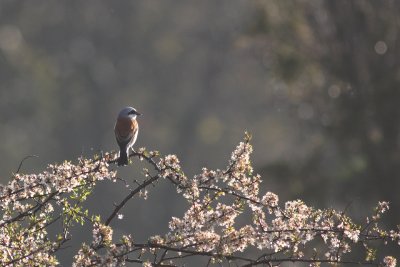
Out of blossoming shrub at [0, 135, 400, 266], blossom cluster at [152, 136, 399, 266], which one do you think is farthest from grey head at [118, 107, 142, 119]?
blossom cluster at [152, 136, 399, 266]

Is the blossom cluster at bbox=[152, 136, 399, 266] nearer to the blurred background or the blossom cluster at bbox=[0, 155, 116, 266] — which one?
the blossom cluster at bbox=[0, 155, 116, 266]

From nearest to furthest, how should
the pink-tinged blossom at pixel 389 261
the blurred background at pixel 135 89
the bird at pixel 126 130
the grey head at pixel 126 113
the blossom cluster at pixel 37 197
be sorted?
the pink-tinged blossom at pixel 389 261, the blossom cluster at pixel 37 197, the bird at pixel 126 130, the grey head at pixel 126 113, the blurred background at pixel 135 89

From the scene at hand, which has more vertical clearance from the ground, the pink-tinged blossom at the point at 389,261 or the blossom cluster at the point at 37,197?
the blossom cluster at the point at 37,197

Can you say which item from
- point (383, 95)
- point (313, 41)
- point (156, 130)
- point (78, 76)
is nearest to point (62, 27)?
point (78, 76)

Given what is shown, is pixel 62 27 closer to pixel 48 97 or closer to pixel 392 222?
pixel 48 97

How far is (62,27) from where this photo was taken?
49.1m

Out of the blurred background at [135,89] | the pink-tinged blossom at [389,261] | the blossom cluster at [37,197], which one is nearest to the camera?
the pink-tinged blossom at [389,261]

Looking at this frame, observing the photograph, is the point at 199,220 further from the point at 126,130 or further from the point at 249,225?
the point at 126,130

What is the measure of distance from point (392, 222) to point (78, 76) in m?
32.5

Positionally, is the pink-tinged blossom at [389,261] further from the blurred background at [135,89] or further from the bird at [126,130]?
the blurred background at [135,89]

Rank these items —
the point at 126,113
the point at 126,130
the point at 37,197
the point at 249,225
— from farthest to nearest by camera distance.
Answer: the point at 126,113 < the point at 126,130 < the point at 37,197 < the point at 249,225

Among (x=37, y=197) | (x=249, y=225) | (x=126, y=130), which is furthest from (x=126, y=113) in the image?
(x=249, y=225)

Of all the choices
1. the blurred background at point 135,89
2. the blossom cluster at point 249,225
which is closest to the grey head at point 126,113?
the blossom cluster at point 249,225

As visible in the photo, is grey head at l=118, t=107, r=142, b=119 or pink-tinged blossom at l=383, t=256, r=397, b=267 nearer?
pink-tinged blossom at l=383, t=256, r=397, b=267
